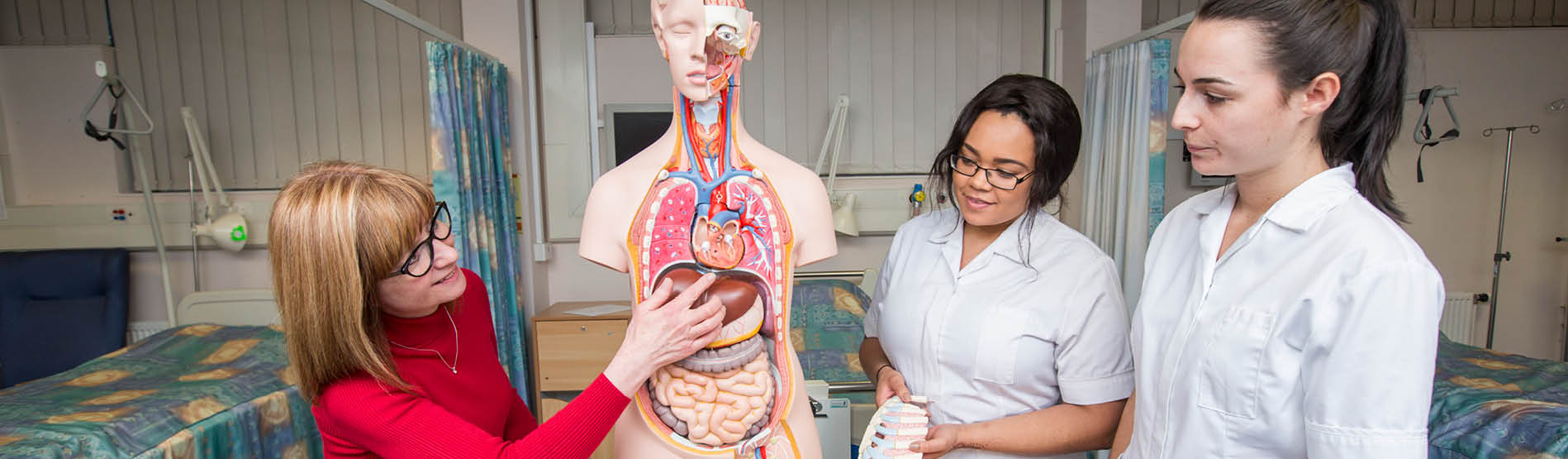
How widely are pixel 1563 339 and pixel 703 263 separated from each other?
5600 millimetres

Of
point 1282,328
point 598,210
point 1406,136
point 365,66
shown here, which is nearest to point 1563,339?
point 1406,136

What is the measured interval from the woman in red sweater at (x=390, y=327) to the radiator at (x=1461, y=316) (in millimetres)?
4933

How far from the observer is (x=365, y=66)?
3.66 metres

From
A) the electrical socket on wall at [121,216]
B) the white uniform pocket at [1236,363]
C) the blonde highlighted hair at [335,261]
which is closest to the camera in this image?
the white uniform pocket at [1236,363]

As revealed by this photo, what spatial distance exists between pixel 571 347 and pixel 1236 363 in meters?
3.04

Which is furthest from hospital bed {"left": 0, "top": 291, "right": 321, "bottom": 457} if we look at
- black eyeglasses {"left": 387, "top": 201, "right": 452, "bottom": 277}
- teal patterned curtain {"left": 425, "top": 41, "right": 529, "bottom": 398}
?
black eyeglasses {"left": 387, "top": 201, "right": 452, "bottom": 277}

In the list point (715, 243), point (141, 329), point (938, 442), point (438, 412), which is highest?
point (715, 243)

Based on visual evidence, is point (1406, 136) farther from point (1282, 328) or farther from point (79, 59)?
point (79, 59)

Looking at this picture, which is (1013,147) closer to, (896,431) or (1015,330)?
(1015,330)

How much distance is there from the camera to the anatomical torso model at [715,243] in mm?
1197

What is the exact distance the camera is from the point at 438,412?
103cm

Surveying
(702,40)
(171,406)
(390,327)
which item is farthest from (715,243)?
(171,406)

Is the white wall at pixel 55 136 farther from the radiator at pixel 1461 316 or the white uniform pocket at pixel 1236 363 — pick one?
the radiator at pixel 1461 316

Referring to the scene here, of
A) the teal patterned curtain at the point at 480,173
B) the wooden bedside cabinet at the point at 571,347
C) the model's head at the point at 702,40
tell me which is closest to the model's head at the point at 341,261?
the model's head at the point at 702,40
